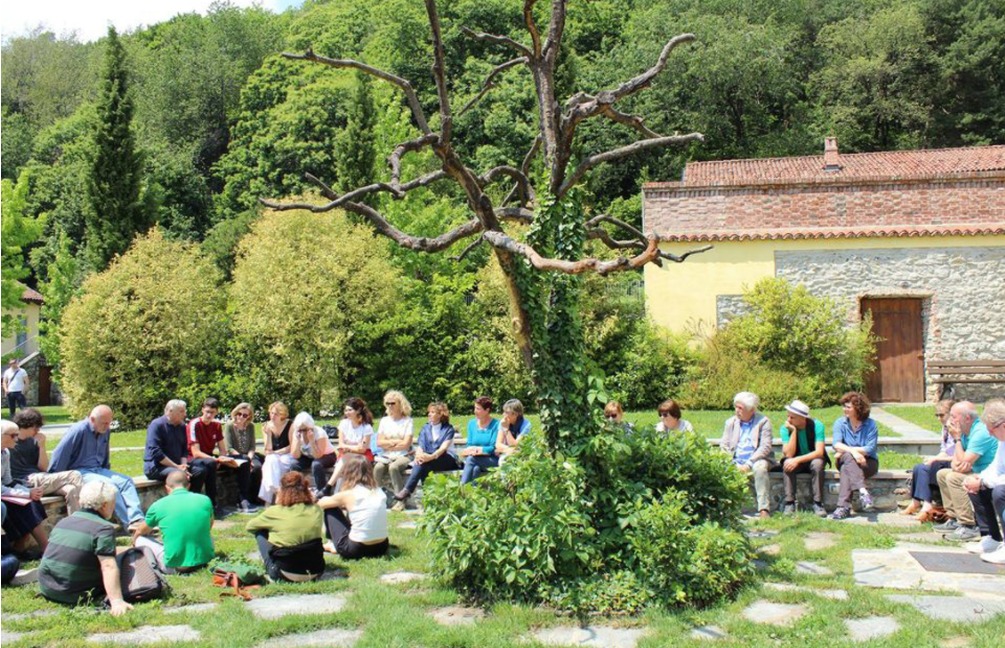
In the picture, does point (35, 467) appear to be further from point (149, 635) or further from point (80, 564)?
point (149, 635)

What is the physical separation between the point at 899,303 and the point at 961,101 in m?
22.4

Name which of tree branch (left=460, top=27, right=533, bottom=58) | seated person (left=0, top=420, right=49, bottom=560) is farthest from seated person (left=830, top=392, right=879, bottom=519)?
seated person (left=0, top=420, right=49, bottom=560)

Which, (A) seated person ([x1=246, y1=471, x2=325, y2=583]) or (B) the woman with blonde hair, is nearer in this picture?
(A) seated person ([x1=246, y1=471, x2=325, y2=583])

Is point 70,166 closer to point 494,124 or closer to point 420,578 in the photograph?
point 494,124

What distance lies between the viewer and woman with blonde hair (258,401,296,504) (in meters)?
9.75

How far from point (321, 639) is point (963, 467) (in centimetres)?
592

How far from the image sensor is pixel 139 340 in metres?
18.2

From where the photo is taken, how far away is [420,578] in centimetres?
700

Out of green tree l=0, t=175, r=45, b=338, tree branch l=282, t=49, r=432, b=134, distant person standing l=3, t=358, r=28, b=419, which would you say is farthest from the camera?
green tree l=0, t=175, r=45, b=338

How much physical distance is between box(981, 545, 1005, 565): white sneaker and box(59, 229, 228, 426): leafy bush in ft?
49.1

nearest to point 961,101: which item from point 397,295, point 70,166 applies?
point 397,295

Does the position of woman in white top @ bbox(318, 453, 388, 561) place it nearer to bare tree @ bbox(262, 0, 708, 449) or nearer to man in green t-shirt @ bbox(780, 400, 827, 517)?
bare tree @ bbox(262, 0, 708, 449)

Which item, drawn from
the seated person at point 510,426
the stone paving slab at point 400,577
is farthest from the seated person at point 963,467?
the stone paving slab at point 400,577

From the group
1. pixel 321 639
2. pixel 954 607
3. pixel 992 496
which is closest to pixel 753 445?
pixel 992 496
